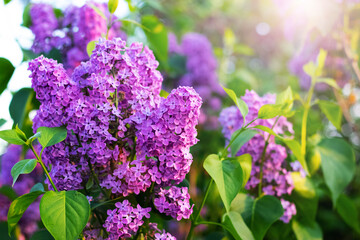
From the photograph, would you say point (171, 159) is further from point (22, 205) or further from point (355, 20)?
point (355, 20)

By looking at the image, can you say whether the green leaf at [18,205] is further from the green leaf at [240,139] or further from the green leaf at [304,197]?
the green leaf at [304,197]

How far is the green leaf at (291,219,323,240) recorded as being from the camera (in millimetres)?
845

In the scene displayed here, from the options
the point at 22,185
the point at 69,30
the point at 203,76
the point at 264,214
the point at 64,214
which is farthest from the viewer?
the point at 203,76

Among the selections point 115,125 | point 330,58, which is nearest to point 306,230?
point 115,125

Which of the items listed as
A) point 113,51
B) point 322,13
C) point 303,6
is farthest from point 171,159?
point 303,6

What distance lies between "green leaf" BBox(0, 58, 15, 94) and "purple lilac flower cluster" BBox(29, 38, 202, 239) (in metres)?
0.35

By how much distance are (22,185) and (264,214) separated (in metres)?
0.84

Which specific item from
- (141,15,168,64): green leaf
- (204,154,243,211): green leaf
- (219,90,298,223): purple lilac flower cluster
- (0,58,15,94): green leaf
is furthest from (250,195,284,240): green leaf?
(0,58,15,94): green leaf

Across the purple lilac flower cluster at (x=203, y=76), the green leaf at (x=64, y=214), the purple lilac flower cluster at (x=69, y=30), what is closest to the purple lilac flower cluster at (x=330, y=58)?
the purple lilac flower cluster at (x=203, y=76)

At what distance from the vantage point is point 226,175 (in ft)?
1.88

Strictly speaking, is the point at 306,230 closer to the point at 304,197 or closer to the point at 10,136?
the point at 304,197

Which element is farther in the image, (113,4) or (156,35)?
(156,35)

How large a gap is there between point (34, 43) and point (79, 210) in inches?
25.8

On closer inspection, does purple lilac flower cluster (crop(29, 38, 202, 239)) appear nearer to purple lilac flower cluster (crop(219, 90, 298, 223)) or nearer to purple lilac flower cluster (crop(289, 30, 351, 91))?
purple lilac flower cluster (crop(219, 90, 298, 223))
